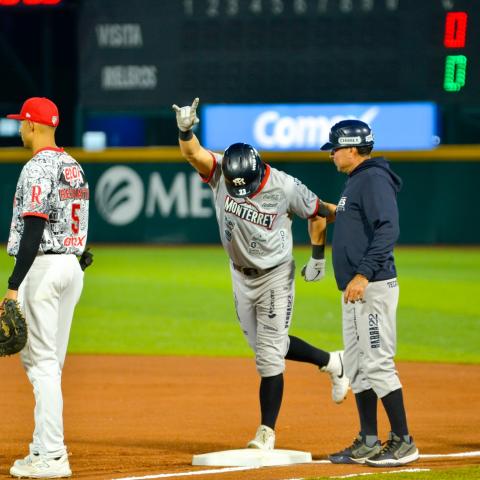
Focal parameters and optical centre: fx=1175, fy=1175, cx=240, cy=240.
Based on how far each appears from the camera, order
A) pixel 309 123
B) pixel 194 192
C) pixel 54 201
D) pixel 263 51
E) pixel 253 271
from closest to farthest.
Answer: pixel 54 201, pixel 253 271, pixel 263 51, pixel 309 123, pixel 194 192

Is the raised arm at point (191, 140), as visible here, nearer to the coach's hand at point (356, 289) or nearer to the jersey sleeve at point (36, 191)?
the jersey sleeve at point (36, 191)

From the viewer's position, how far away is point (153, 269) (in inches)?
726

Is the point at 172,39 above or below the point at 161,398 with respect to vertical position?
above

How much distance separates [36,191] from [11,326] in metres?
0.58

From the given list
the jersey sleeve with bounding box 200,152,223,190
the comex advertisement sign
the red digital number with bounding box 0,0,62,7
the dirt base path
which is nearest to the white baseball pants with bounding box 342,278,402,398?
the dirt base path

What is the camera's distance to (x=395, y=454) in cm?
542

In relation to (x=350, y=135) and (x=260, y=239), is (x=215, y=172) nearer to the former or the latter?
(x=260, y=239)

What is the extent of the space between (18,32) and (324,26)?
584 inches

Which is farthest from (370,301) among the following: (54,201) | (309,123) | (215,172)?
(309,123)

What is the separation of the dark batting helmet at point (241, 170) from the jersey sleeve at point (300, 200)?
20 cm

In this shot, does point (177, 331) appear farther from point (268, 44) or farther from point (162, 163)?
point (162, 163)

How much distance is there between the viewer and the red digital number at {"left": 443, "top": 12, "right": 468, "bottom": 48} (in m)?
12.1

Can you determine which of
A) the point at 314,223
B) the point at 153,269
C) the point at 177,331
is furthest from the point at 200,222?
the point at 314,223

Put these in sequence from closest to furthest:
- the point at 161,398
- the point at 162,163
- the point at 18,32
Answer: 1. the point at 161,398
2. the point at 162,163
3. the point at 18,32
